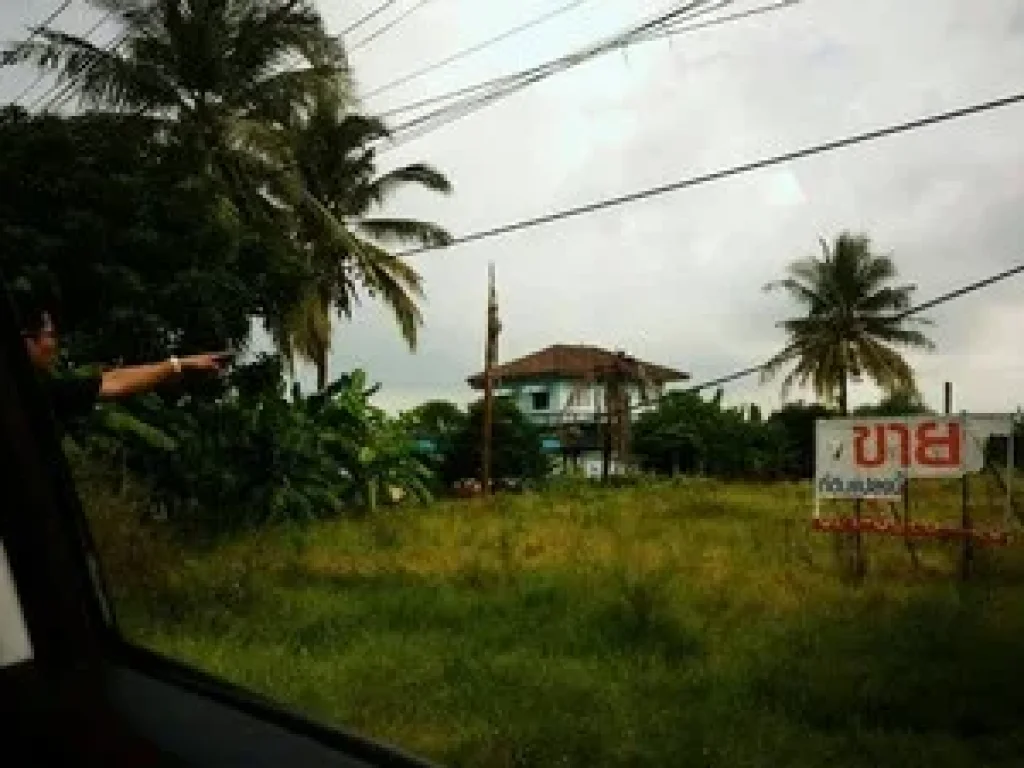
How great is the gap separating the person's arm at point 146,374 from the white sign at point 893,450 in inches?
422

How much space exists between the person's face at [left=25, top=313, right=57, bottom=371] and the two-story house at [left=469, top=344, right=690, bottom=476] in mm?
44238

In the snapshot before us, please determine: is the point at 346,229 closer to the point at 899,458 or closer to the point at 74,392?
the point at 899,458

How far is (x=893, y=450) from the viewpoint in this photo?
41.0 ft

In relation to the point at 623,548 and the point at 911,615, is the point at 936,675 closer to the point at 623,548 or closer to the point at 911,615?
the point at 911,615

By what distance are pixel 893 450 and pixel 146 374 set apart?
11303 mm

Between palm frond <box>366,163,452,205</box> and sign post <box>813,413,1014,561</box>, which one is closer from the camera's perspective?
sign post <box>813,413,1014,561</box>

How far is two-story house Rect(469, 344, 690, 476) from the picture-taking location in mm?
48156

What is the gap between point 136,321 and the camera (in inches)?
635

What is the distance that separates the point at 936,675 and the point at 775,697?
0.96m

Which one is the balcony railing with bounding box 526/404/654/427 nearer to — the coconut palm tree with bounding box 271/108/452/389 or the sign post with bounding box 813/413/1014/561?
the coconut palm tree with bounding box 271/108/452/389

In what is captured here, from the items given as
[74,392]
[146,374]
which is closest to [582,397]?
[146,374]

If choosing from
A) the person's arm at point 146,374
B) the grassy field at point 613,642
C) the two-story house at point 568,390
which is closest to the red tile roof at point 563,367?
the two-story house at point 568,390

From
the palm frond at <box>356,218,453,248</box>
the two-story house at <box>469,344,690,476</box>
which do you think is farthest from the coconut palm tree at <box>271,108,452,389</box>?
the two-story house at <box>469,344,690,476</box>

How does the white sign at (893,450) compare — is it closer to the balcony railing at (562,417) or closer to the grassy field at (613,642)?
the grassy field at (613,642)
